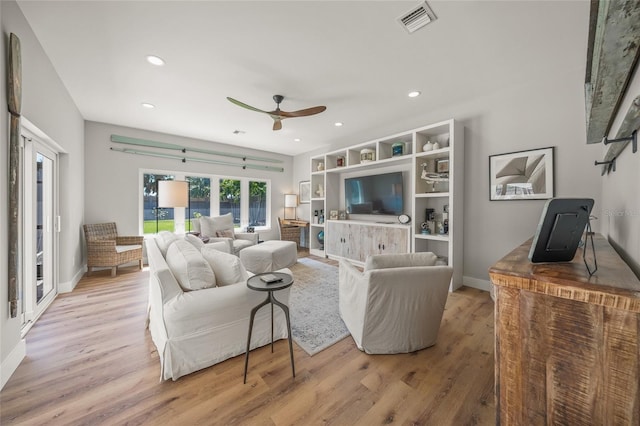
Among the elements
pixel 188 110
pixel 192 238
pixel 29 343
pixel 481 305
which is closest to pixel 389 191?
pixel 481 305

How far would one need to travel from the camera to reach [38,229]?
289cm

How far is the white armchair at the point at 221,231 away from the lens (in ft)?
15.5

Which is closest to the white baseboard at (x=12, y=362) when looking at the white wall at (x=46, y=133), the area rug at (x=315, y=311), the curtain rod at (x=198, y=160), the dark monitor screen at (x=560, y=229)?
the white wall at (x=46, y=133)

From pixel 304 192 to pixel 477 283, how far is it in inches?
178

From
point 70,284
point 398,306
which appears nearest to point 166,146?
point 70,284

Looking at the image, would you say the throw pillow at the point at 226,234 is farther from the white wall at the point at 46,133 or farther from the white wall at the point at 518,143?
the white wall at the point at 518,143

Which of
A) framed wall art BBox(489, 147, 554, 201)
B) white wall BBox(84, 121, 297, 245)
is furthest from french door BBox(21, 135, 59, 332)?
framed wall art BBox(489, 147, 554, 201)

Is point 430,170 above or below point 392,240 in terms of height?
above

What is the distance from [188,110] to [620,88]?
14.6ft

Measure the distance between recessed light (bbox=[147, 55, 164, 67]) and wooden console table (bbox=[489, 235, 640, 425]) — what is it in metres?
3.27

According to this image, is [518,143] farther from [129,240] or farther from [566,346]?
[129,240]

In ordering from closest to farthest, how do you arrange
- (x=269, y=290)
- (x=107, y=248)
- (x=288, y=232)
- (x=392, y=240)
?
(x=269, y=290) → (x=107, y=248) → (x=392, y=240) → (x=288, y=232)

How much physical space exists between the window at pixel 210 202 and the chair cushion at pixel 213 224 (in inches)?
28.1

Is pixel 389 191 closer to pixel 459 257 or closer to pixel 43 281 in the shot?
pixel 459 257
